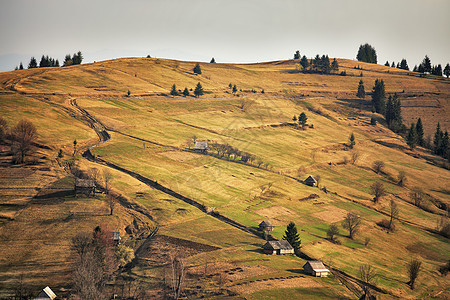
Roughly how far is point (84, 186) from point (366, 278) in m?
65.7

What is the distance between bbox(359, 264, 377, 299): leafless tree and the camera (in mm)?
75325

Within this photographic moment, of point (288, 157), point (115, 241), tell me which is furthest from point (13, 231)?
point (288, 157)

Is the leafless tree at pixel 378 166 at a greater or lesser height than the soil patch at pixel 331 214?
greater

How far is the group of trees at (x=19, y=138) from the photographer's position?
329 ft

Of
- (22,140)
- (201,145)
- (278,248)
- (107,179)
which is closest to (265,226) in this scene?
(278,248)

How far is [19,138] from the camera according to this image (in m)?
102

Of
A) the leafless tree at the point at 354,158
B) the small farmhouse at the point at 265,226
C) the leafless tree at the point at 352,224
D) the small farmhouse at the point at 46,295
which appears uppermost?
the leafless tree at the point at 354,158

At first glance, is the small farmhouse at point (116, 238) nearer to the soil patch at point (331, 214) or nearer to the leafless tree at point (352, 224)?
the soil patch at point (331, 214)

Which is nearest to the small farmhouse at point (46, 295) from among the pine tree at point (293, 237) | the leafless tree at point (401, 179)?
the pine tree at point (293, 237)

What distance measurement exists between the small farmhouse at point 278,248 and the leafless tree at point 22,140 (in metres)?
66.3

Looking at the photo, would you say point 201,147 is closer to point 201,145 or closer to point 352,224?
point 201,145

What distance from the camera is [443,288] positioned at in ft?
281

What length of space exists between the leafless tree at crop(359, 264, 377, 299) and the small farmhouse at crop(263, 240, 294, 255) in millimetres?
15261

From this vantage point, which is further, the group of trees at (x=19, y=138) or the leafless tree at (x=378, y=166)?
the leafless tree at (x=378, y=166)
